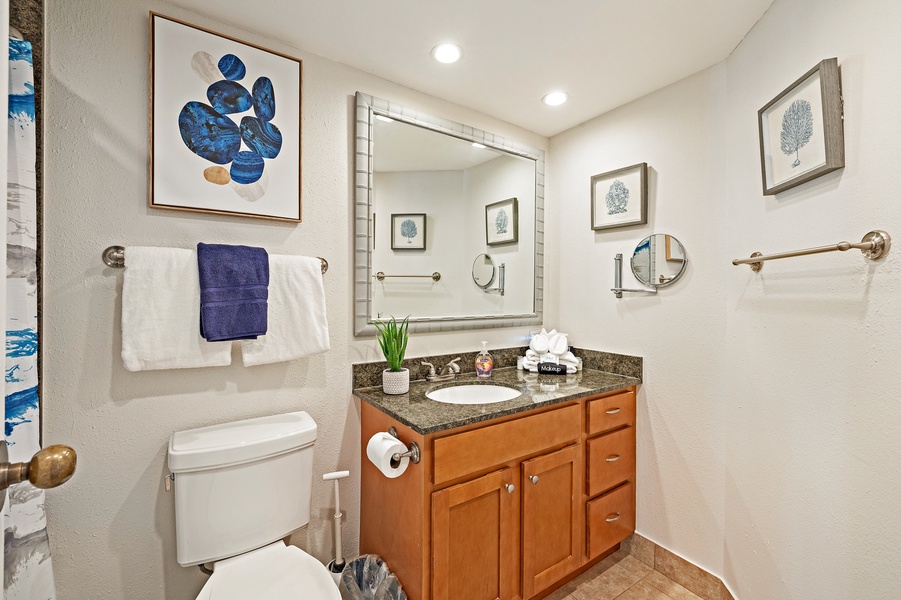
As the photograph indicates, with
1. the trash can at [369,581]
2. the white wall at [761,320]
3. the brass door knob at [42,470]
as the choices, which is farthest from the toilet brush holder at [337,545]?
the white wall at [761,320]

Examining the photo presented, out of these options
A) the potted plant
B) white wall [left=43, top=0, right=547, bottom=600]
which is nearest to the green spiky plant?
the potted plant

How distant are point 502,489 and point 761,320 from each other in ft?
3.74

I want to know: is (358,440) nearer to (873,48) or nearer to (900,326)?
(900,326)

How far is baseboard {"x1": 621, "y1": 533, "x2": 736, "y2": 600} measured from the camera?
1778 millimetres

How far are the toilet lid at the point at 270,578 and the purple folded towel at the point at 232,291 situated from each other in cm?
72

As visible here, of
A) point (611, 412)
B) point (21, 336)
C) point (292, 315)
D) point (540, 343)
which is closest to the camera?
point (21, 336)

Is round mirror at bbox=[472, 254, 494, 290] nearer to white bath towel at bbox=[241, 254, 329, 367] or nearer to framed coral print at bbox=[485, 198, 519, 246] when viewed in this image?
framed coral print at bbox=[485, 198, 519, 246]

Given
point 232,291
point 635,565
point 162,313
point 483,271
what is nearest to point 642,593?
point 635,565

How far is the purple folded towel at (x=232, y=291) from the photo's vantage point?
1403 millimetres

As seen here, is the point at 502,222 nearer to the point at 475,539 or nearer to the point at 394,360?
the point at 394,360

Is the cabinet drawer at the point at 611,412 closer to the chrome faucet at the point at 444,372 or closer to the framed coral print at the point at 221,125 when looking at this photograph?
the chrome faucet at the point at 444,372

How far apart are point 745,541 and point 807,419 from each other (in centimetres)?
63

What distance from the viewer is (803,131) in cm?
127

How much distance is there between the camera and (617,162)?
2.18 m
